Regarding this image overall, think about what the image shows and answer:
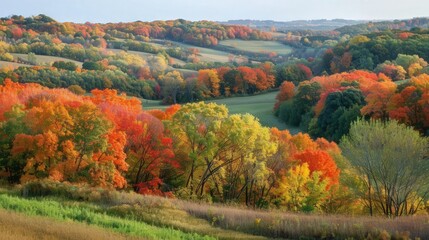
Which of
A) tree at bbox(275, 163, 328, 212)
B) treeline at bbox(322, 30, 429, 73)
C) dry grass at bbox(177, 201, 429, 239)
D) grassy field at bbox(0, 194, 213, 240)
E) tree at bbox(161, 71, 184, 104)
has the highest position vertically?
grassy field at bbox(0, 194, 213, 240)

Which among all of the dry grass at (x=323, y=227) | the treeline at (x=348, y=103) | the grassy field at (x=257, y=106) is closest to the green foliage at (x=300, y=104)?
the treeline at (x=348, y=103)

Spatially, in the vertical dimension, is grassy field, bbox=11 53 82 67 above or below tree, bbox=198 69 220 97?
above

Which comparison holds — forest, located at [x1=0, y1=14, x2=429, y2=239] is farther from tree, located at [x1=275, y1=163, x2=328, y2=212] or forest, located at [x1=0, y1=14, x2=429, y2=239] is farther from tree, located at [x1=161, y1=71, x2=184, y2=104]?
tree, located at [x1=161, y1=71, x2=184, y2=104]

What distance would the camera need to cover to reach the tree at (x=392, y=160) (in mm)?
36375

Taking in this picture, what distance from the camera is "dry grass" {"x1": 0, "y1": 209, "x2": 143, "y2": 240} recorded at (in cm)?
1627

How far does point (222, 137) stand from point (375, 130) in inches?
537

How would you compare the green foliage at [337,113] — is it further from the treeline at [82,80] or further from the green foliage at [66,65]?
the green foliage at [66,65]

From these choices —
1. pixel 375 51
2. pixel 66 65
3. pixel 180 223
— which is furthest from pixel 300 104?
pixel 180 223

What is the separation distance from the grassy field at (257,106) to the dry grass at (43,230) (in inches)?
3029

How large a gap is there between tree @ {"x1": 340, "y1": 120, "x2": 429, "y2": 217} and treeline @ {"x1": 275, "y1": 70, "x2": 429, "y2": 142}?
2724 cm

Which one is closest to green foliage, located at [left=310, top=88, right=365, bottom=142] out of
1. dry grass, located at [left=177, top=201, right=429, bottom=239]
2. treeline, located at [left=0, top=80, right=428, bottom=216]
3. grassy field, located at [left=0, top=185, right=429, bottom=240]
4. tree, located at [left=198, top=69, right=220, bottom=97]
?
treeline, located at [left=0, top=80, right=428, bottom=216]

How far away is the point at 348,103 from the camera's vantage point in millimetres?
84438

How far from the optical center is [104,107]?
49500 millimetres

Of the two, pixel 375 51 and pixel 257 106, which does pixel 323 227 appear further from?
pixel 375 51
